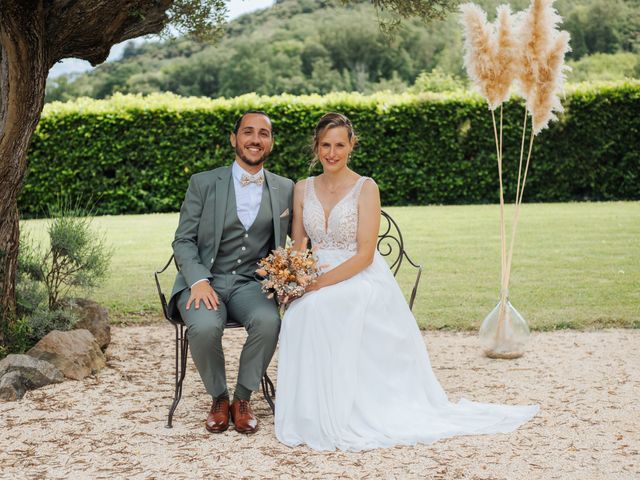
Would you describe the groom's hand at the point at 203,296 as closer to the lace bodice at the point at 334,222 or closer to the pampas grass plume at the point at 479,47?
the lace bodice at the point at 334,222

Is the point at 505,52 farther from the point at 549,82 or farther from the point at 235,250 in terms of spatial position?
the point at 235,250

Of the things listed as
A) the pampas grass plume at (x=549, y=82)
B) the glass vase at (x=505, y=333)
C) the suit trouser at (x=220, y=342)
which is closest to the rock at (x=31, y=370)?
the suit trouser at (x=220, y=342)

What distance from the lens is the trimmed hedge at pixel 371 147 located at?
14.7 metres

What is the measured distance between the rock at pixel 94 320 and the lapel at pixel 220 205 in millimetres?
1818

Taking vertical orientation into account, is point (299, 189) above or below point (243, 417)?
above

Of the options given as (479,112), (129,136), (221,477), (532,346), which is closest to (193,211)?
(221,477)

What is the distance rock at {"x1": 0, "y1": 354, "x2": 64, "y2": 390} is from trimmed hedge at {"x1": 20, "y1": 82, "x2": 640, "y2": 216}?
33.4 ft

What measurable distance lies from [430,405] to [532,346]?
1992mm

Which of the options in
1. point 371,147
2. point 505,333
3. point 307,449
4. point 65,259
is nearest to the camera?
point 307,449

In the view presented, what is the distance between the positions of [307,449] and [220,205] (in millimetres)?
1491

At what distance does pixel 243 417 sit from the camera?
155 inches

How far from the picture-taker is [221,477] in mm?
3309

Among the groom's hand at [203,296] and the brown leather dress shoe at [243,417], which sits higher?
the groom's hand at [203,296]

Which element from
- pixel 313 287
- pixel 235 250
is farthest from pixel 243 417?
pixel 235 250
